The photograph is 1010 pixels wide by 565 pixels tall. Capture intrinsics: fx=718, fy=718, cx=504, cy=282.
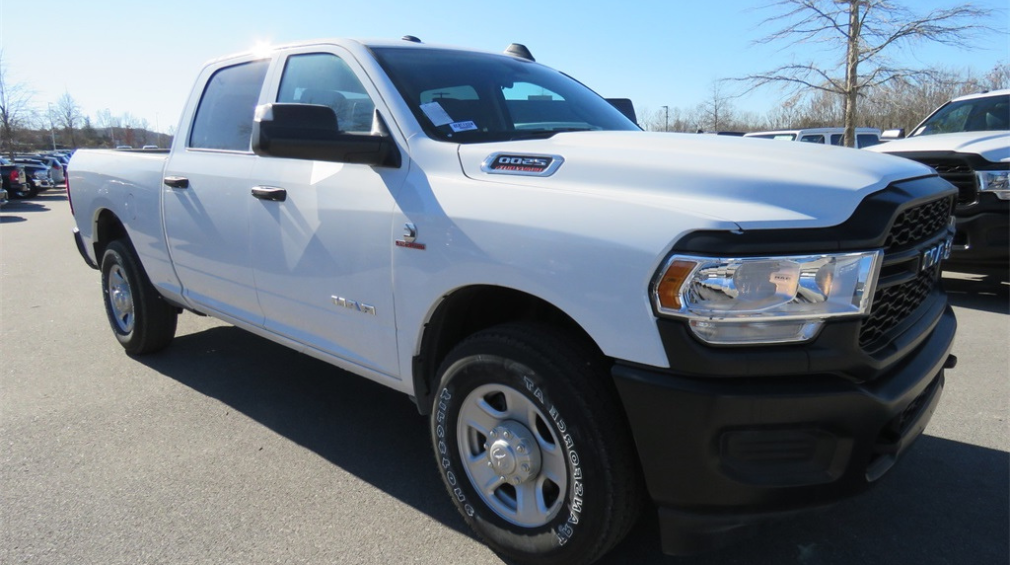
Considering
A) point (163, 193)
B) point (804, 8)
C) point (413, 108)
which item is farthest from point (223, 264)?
point (804, 8)

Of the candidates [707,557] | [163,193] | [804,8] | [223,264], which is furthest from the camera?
[804,8]

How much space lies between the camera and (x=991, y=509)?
2832 millimetres

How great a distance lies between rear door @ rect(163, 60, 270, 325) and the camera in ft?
11.6

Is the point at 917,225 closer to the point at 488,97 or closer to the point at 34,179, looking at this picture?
the point at 488,97

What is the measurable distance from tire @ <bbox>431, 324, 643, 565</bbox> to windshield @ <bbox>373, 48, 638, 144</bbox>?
953 millimetres

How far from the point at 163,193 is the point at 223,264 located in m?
0.81

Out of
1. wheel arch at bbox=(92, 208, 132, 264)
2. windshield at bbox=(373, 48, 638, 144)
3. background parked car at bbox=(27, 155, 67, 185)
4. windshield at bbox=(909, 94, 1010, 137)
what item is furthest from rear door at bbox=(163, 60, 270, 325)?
background parked car at bbox=(27, 155, 67, 185)

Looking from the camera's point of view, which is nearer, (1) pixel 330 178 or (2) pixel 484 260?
(2) pixel 484 260

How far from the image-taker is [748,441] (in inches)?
76.4

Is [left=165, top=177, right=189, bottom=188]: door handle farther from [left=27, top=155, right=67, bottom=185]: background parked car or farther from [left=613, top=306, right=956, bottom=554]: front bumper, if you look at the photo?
[left=27, top=155, right=67, bottom=185]: background parked car

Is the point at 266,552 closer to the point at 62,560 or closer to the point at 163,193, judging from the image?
the point at 62,560

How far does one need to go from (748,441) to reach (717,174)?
771 millimetres

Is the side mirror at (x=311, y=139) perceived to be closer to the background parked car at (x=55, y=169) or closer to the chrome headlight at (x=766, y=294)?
the chrome headlight at (x=766, y=294)

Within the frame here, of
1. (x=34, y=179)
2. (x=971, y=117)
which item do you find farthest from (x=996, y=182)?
(x=34, y=179)
